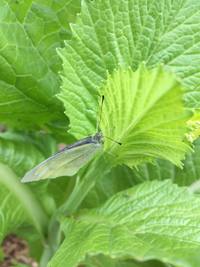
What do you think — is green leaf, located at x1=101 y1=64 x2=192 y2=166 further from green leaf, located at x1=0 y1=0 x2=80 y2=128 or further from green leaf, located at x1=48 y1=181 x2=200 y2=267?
→ green leaf, located at x1=0 y1=0 x2=80 y2=128

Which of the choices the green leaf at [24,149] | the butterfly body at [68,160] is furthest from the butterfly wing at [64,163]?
the green leaf at [24,149]

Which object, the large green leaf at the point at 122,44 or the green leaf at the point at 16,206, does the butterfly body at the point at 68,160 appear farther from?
the green leaf at the point at 16,206

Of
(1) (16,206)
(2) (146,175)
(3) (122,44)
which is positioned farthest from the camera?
(2) (146,175)

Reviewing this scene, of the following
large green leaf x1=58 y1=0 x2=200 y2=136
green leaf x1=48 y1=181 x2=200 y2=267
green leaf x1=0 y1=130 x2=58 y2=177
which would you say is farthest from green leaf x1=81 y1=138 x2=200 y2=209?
large green leaf x1=58 y1=0 x2=200 y2=136

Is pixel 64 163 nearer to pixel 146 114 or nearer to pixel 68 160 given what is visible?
pixel 68 160

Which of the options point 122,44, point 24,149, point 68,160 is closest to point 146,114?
point 122,44

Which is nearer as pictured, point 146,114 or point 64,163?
point 146,114

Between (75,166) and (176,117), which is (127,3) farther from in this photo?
(75,166)

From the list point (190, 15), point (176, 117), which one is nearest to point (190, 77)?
point (190, 15)
